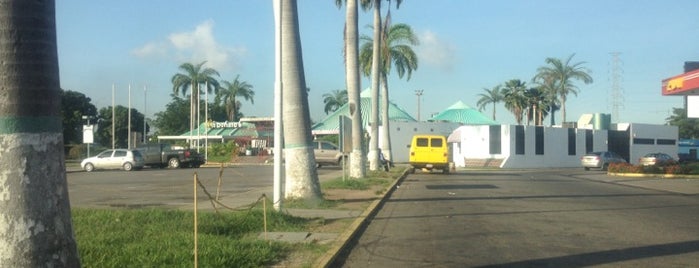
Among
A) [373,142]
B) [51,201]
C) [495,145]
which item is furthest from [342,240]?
[495,145]

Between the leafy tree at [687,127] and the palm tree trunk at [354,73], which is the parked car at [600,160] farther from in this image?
the leafy tree at [687,127]

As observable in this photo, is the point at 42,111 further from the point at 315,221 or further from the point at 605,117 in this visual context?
the point at 605,117

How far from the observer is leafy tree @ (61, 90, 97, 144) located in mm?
73250

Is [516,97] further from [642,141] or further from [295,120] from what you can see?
[295,120]

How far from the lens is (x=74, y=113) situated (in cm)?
7412

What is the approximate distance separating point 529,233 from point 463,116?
73.5 meters

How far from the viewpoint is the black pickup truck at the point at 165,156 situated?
43.2m

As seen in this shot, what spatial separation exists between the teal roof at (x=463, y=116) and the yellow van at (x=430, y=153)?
4497 cm

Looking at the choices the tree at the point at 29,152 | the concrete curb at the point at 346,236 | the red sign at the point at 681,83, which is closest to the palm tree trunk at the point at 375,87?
the red sign at the point at 681,83

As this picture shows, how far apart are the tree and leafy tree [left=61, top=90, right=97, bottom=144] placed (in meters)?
70.1

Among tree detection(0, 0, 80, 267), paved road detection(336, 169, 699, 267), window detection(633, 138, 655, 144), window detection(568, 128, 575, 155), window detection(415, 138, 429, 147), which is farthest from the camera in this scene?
window detection(633, 138, 655, 144)

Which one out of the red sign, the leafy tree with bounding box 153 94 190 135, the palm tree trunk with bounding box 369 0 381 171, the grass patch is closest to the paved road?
the grass patch

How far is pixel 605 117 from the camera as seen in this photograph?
69.1 m

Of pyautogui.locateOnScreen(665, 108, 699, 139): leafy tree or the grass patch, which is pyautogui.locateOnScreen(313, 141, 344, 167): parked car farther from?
pyautogui.locateOnScreen(665, 108, 699, 139): leafy tree
